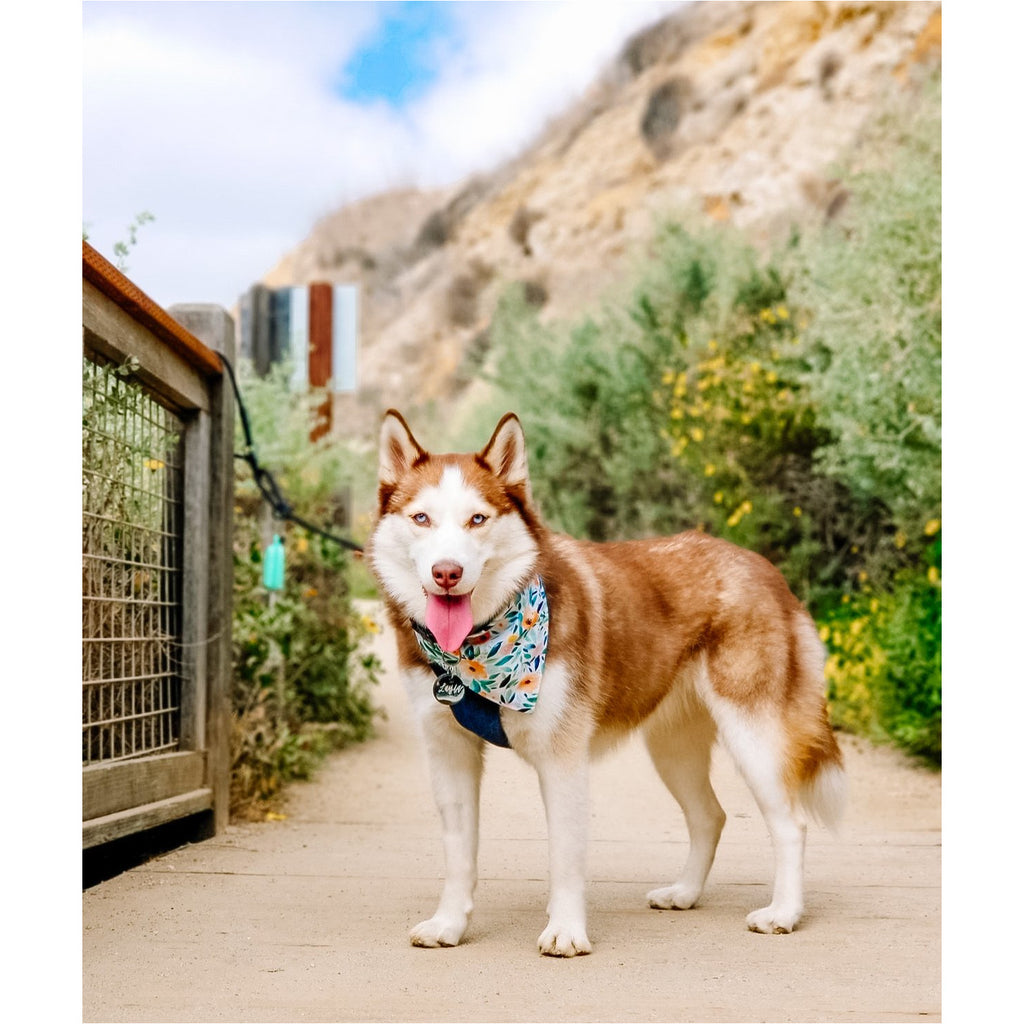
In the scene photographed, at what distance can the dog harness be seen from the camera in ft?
10.5

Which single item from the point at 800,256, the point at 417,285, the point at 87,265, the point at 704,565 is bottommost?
the point at 704,565

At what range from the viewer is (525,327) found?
15578 millimetres

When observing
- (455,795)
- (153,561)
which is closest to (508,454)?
(455,795)

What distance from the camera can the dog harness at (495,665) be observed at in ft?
10.5

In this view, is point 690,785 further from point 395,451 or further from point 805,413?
point 805,413

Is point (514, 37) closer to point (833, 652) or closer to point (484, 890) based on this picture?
point (833, 652)

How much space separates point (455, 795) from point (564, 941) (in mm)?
530

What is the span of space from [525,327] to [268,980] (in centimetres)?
1323

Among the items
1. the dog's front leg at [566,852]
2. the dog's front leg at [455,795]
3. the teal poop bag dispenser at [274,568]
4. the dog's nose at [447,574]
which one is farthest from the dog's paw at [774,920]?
the teal poop bag dispenser at [274,568]

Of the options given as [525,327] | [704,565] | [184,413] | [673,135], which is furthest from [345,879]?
[673,135]

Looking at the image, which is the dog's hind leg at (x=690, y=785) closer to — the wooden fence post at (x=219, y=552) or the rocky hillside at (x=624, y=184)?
the wooden fence post at (x=219, y=552)

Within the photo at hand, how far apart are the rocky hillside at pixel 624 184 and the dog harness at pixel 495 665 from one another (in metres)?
10.5

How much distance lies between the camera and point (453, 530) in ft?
10.2

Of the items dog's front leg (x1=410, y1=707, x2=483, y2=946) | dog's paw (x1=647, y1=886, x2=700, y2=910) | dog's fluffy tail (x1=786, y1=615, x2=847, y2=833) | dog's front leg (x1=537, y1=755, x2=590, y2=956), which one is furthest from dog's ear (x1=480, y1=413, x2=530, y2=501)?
dog's paw (x1=647, y1=886, x2=700, y2=910)
